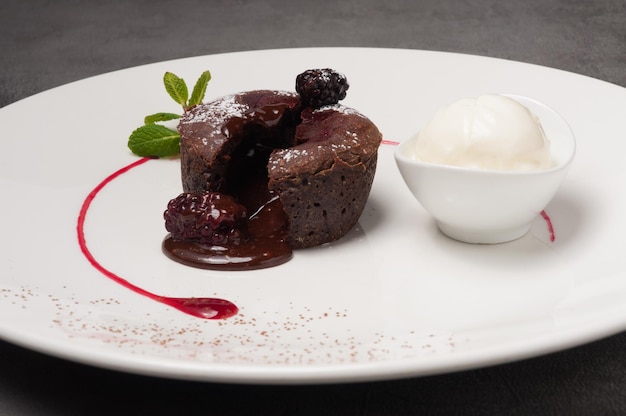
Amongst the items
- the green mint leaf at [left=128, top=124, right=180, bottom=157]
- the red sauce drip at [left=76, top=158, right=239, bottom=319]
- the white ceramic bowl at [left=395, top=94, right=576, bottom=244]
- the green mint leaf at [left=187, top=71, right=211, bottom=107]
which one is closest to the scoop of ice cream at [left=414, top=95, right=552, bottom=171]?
the white ceramic bowl at [left=395, top=94, right=576, bottom=244]

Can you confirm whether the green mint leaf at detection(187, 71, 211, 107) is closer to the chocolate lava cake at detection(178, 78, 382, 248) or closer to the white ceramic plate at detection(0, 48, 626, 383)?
the white ceramic plate at detection(0, 48, 626, 383)

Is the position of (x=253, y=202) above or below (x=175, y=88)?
below

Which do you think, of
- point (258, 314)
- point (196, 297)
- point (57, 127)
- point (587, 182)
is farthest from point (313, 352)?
point (57, 127)

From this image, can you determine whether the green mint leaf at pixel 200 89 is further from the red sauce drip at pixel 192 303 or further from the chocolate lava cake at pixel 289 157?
the red sauce drip at pixel 192 303

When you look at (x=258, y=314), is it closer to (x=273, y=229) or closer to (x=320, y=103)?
(x=273, y=229)

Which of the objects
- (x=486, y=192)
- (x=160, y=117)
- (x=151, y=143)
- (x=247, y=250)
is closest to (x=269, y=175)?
(x=247, y=250)

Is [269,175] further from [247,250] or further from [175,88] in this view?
[175,88]

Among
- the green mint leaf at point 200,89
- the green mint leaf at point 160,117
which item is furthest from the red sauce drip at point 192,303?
the green mint leaf at point 200,89
